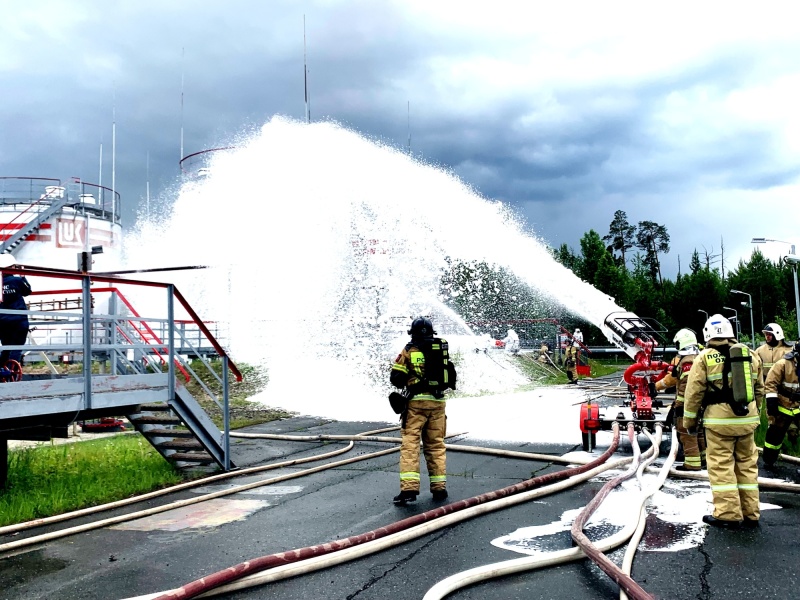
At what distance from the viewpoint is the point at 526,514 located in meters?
6.23

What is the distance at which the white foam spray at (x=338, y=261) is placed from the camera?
19.6 m

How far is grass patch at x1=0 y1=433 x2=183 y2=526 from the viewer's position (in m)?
6.75

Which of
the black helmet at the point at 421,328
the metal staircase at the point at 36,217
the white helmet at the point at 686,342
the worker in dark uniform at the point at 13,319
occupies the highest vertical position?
the metal staircase at the point at 36,217

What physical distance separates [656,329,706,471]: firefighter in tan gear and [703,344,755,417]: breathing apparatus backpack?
171 cm

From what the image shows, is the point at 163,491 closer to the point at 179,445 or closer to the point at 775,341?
the point at 179,445

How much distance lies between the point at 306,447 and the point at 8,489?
447 cm

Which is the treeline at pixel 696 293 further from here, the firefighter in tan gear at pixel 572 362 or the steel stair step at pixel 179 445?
the steel stair step at pixel 179 445

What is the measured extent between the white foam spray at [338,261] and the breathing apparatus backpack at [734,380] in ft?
35.8

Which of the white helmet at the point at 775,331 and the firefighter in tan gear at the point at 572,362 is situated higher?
the white helmet at the point at 775,331

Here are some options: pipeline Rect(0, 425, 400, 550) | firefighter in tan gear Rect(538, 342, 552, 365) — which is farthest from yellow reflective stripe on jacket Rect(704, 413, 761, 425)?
firefighter in tan gear Rect(538, 342, 552, 365)

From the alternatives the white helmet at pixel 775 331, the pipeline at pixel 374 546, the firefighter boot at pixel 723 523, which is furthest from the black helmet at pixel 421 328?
the white helmet at pixel 775 331

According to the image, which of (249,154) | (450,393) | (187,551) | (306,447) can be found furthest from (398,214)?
(187,551)

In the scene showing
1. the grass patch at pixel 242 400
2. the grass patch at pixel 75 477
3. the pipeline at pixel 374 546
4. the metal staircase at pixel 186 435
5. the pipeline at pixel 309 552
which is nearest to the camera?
the pipeline at pixel 309 552

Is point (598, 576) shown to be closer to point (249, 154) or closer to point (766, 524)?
point (766, 524)
